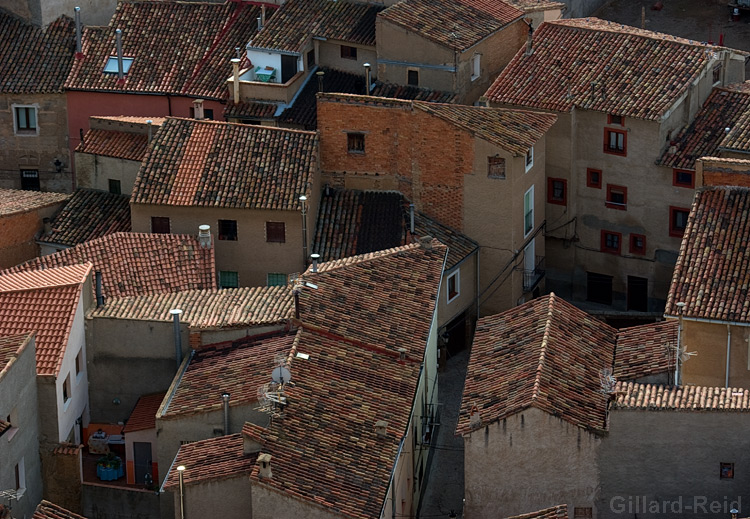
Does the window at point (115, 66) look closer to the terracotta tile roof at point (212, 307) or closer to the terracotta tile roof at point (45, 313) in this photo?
the terracotta tile roof at point (212, 307)

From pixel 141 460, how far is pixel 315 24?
25.8m

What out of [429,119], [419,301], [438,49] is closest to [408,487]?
[419,301]

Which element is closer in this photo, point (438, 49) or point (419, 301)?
point (419, 301)

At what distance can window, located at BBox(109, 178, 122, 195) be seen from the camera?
78938mm

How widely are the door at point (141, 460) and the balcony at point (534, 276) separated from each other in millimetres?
19035

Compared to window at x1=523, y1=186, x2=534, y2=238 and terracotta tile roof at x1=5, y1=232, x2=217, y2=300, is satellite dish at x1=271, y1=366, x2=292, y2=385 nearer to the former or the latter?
terracotta tile roof at x1=5, y1=232, x2=217, y2=300

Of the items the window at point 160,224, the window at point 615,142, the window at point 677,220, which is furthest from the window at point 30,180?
the window at point 677,220

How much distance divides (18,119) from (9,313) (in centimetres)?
2345

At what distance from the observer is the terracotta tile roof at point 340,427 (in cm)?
5625

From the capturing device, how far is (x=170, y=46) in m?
85.2

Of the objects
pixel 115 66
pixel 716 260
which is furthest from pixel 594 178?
pixel 115 66

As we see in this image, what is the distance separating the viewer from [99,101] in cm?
8438

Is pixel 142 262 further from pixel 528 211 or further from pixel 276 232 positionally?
pixel 528 211

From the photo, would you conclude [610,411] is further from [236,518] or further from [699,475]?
[236,518]
